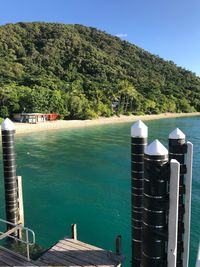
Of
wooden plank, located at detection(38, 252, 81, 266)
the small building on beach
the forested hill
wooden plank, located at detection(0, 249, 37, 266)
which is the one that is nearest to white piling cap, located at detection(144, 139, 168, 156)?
wooden plank, located at detection(38, 252, 81, 266)

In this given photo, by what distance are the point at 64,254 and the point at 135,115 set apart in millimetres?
79368

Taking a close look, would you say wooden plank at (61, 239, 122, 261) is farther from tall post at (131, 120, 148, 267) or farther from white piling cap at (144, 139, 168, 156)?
white piling cap at (144, 139, 168, 156)

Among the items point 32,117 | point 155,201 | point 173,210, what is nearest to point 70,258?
point 155,201

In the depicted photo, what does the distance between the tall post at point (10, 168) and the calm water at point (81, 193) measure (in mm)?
1983

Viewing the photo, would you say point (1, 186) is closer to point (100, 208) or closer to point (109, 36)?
point (100, 208)

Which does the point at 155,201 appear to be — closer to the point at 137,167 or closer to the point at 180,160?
the point at 180,160

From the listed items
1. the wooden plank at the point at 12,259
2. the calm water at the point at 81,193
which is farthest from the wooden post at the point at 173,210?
the calm water at the point at 81,193

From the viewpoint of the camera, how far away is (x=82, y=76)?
4065 inches

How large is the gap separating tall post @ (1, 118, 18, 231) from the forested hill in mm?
49935

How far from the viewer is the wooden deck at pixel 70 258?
7.99 meters

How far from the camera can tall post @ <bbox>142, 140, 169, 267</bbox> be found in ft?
19.0

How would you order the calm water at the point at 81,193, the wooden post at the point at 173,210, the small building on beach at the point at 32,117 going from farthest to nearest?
the small building on beach at the point at 32,117 < the calm water at the point at 81,193 < the wooden post at the point at 173,210

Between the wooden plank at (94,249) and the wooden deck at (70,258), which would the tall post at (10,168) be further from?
the wooden plank at (94,249)

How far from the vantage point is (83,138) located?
43594 mm
